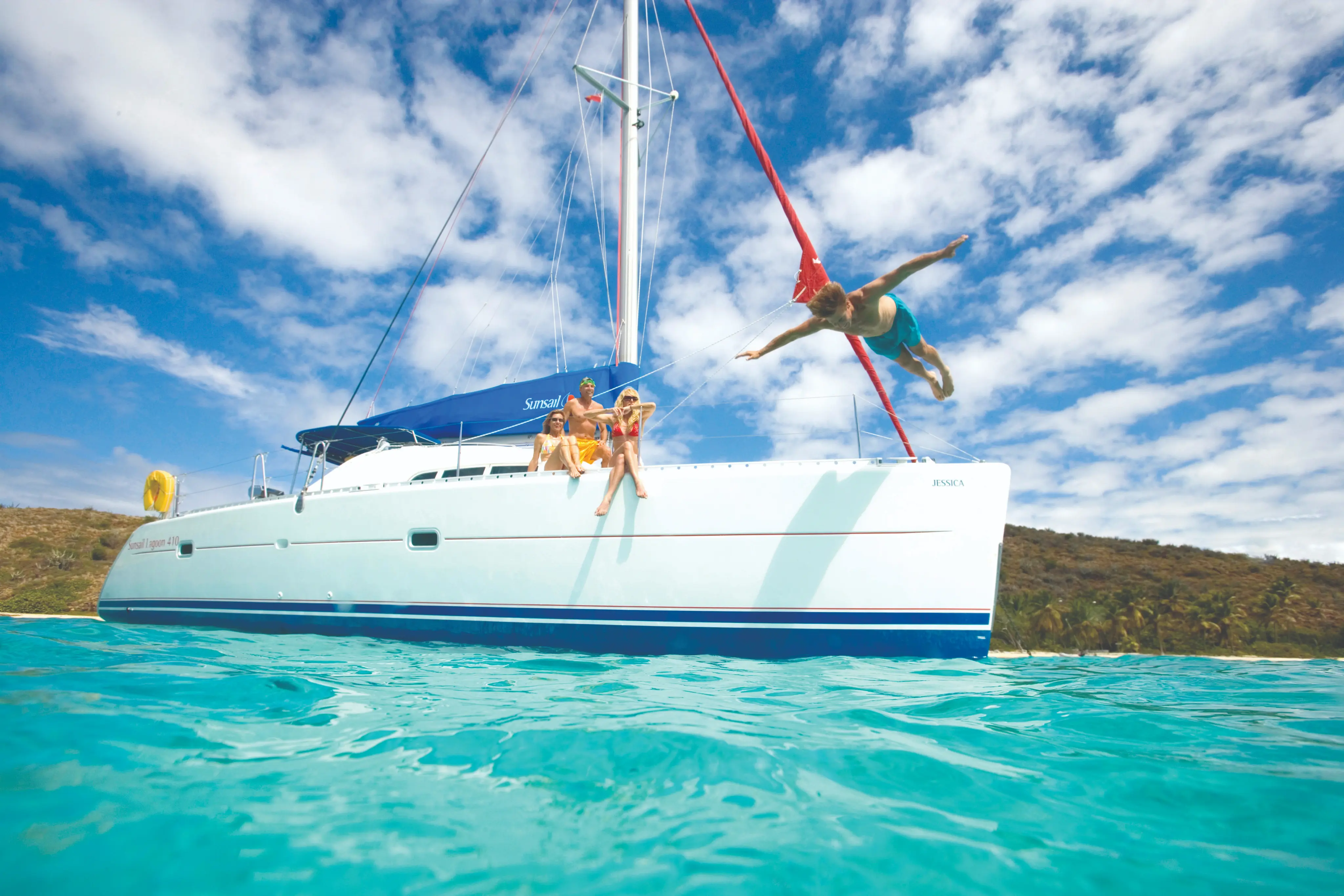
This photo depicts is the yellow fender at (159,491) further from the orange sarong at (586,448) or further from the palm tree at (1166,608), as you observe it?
the palm tree at (1166,608)

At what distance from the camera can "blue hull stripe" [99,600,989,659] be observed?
439 cm

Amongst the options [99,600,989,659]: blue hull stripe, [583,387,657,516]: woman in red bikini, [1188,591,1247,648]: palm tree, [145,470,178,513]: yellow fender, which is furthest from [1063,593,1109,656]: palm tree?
[145,470,178,513]: yellow fender

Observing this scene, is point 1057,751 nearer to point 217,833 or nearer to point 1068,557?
point 217,833

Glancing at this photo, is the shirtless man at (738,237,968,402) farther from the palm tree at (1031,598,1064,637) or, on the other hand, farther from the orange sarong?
the palm tree at (1031,598,1064,637)

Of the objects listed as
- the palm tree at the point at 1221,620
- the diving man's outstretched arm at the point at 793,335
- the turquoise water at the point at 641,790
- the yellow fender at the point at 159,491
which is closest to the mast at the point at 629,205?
the diving man's outstretched arm at the point at 793,335

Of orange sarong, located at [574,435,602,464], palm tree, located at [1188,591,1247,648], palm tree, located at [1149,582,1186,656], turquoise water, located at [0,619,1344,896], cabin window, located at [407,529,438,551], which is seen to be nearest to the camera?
turquoise water, located at [0,619,1344,896]

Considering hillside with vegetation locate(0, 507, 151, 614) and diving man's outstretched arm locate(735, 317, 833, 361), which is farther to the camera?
hillside with vegetation locate(0, 507, 151, 614)

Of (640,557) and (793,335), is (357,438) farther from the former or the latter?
(793,335)

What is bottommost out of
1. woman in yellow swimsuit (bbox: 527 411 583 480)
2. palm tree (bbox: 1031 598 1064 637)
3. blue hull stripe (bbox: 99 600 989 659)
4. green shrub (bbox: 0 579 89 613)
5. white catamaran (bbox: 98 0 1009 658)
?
green shrub (bbox: 0 579 89 613)

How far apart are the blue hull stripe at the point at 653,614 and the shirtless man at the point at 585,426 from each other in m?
1.48

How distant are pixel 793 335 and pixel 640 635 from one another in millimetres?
2602

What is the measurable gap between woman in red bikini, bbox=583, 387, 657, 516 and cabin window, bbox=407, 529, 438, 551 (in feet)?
5.16

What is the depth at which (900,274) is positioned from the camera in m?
3.77

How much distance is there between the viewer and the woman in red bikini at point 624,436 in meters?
4.83
